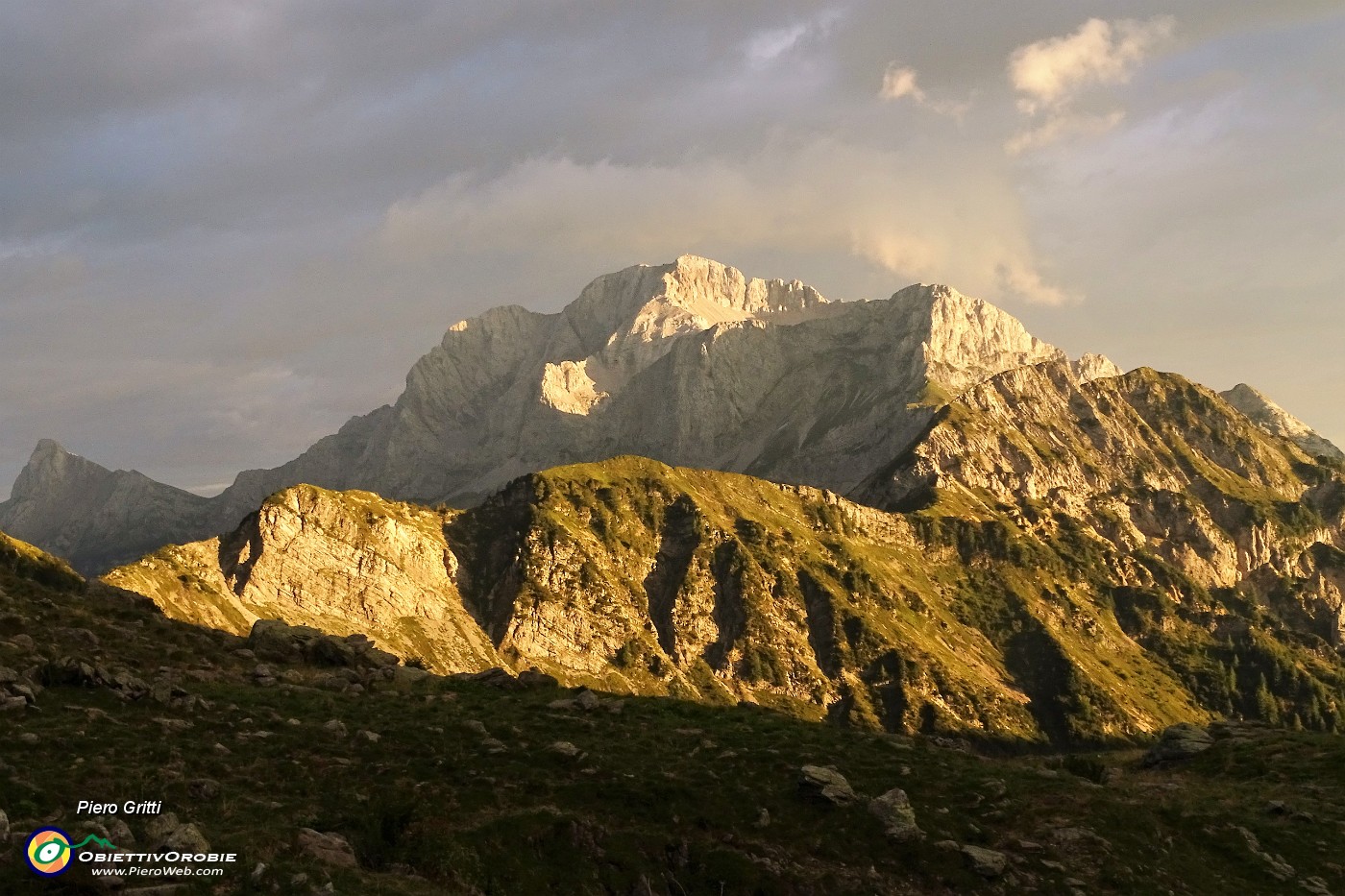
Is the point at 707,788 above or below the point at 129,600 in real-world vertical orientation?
below

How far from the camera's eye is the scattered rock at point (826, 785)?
173 feet

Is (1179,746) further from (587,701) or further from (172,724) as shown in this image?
(172,724)

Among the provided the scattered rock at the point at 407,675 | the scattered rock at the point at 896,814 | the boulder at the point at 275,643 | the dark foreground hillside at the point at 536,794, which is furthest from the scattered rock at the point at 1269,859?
the boulder at the point at 275,643

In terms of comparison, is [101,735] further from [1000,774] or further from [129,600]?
[1000,774]

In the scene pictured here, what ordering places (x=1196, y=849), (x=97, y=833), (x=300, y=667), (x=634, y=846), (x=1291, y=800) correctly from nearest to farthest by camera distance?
(x=97, y=833) → (x=634, y=846) → (x=1196, y=849) → (x=1291, y=800) → (x=300, y=667)

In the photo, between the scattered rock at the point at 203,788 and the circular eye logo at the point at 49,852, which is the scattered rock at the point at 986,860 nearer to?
the scattered rock at the point at 203,788

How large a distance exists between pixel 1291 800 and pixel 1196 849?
17.0 m

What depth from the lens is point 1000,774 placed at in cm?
6216

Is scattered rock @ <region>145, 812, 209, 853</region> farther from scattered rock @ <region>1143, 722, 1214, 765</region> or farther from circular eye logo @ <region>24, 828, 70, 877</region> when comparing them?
scattered rock @ <region>1143, 722, 1214, 765</region>

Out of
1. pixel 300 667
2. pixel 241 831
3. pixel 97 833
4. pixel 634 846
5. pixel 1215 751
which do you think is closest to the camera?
pixel 97 833

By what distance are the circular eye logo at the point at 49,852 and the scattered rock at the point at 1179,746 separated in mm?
77916

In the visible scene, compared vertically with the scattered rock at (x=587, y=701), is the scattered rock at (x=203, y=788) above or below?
below

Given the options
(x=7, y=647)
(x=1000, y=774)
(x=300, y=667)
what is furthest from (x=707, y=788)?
(x=7, y=647)

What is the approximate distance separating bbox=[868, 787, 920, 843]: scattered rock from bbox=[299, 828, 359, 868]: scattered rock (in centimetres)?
2529
